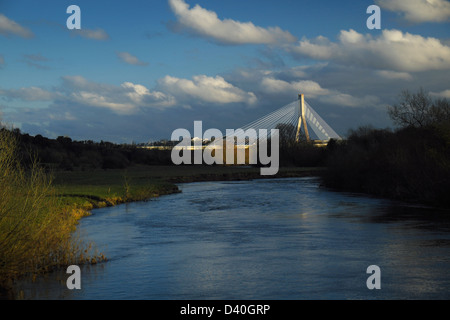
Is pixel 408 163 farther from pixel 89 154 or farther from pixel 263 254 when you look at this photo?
pixel 89 154

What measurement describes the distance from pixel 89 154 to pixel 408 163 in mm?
63671

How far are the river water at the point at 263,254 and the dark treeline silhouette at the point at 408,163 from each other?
9.07 ft

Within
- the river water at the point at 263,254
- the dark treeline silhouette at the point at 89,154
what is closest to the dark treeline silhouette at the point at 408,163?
the river water at the point at 263,254

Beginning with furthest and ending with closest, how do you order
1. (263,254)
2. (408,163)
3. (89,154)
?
(89,154)
(408,163)
(263,254)

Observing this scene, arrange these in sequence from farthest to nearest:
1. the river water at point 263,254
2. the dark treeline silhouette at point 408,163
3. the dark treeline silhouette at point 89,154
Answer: the dark treeline silhouette at point 89,154, the dark treeline silhouette at point 408,163, the river water at point 263,254

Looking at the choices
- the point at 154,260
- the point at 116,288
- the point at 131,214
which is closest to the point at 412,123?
the point at 131,214

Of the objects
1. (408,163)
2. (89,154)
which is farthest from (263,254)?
(89,154)

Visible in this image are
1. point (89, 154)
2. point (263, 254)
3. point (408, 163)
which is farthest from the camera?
point (89, 154)

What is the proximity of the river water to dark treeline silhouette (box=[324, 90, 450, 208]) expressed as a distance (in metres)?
2.77

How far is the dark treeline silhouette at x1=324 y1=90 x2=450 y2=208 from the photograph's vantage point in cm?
3080

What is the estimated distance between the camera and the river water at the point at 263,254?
1186 cm

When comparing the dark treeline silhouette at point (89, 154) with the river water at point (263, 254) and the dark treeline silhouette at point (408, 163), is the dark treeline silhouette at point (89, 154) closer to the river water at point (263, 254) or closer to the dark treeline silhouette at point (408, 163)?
the dark treeline silhouette at point (408, 163)

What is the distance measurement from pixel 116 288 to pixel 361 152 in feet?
115

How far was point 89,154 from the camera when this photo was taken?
87562 mm
